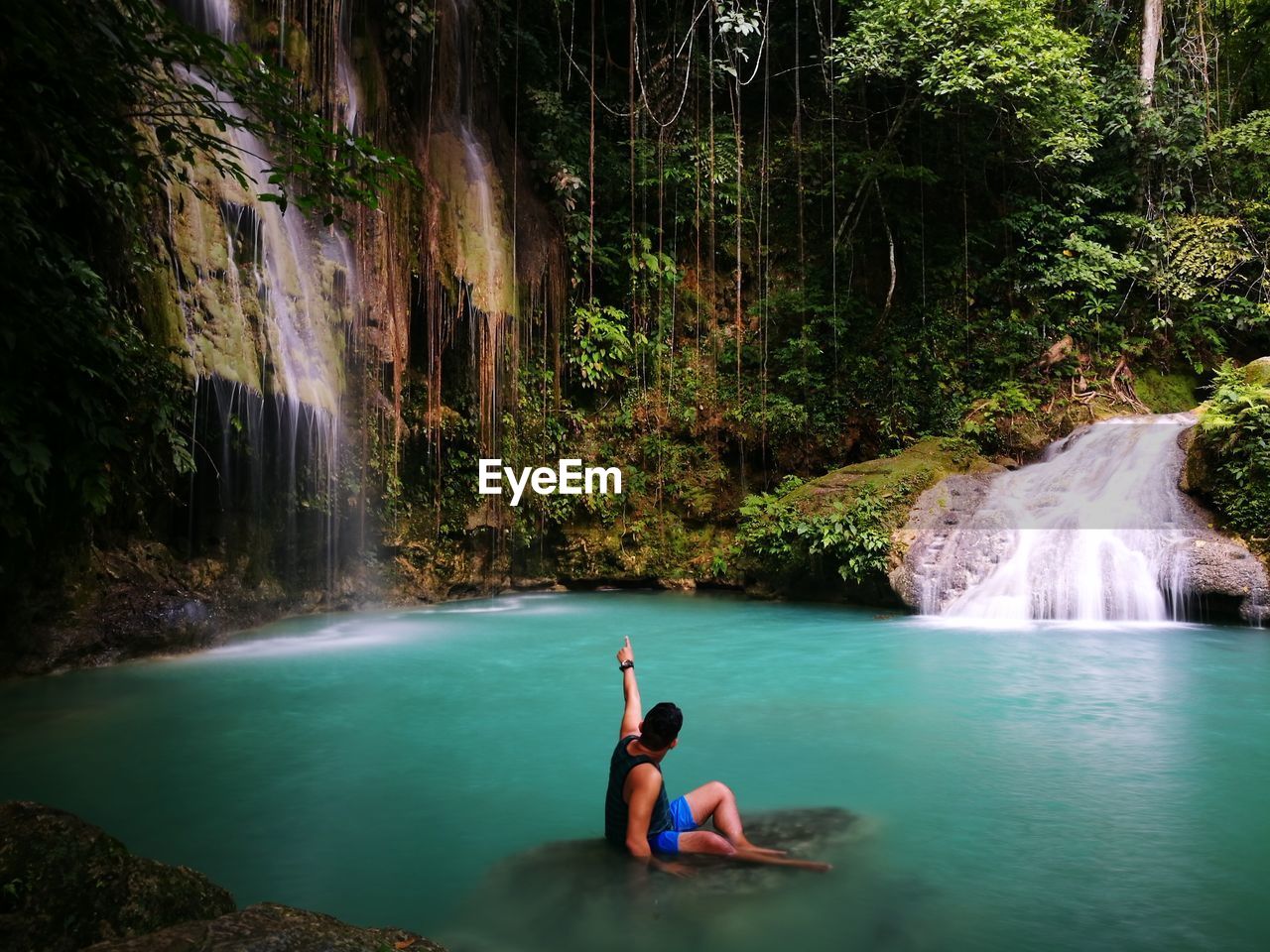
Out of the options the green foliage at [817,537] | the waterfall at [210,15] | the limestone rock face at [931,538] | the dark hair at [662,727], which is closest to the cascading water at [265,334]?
the waterfall at [210,15]

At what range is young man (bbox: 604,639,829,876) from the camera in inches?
143

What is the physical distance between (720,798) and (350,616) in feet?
28.9

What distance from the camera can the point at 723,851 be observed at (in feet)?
12.3

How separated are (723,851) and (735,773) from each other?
1.44 meters

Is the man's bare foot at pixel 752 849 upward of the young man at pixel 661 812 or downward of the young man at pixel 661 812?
downward

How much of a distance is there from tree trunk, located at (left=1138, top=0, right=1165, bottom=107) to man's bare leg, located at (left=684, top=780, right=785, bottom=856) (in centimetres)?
1644

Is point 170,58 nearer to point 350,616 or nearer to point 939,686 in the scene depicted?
point 939,686

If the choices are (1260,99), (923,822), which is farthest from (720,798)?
(1260,99)

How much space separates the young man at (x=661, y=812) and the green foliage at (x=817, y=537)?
798cm

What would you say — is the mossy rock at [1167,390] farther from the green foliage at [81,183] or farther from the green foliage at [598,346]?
the green foliage at [81,183]

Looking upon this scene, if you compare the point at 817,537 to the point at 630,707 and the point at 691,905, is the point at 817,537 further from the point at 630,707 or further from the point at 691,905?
the point at 691,905

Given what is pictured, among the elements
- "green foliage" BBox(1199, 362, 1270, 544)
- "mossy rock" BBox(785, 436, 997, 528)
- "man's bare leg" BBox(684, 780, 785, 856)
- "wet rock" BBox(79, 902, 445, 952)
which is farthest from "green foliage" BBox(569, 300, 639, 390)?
"wet rock" BBox(79, 902, 445, 952)

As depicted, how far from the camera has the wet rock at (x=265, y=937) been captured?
218 cm

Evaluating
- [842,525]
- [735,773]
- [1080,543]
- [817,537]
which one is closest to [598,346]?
[817,537]
